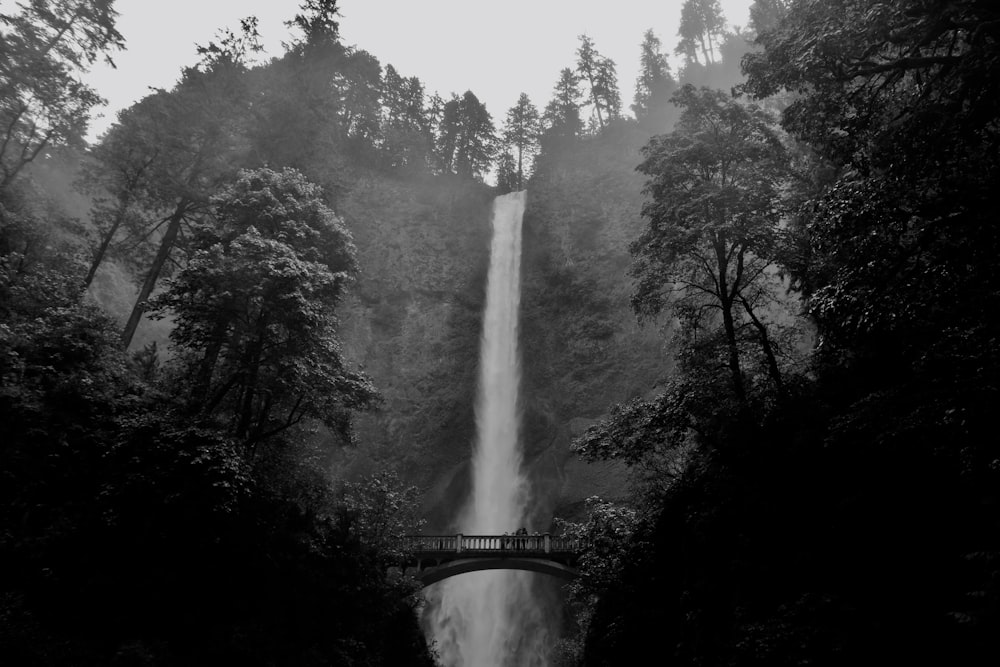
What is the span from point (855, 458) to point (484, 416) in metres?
29.6

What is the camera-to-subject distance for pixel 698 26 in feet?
225

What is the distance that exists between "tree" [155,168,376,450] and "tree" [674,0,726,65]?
68178 millimetres

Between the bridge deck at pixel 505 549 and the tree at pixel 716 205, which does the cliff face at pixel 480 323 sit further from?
the tree at pixel 716 205

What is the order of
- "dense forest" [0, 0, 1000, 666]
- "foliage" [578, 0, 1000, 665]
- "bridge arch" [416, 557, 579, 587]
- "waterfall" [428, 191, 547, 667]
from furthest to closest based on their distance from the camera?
1. "waterfall" [428, 191, 547, 667]
2. "bridge arch" [416, 557, 579, 587]
3. "dense forest" [0, 0, 1000, 666]
4. "foliage" [578, 0, 1000, 665]

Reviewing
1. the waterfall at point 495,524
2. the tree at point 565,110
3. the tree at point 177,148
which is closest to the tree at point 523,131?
the tree at point 565,110

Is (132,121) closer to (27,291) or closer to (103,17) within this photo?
(103,17)

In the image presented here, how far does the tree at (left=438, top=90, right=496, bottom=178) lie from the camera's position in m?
54.2

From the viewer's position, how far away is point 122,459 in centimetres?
1241

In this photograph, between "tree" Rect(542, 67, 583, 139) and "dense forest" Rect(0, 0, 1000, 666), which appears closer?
"dense forest" Rect(0, 0, 1000, 666)

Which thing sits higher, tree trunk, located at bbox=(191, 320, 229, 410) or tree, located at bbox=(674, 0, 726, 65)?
tree, located at bbox=(674, 0, 726, 65)

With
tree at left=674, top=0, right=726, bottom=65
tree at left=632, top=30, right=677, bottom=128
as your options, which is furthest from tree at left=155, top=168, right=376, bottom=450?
tree at left=674, top=0, right=726, bottom=65

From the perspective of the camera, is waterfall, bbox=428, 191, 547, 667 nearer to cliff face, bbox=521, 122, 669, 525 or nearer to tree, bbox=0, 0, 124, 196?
cliff face, bbox=521, 122, 669, 525

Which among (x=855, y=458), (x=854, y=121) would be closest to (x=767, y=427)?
(x=855, y=458)

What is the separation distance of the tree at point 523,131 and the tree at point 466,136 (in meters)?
5.18
